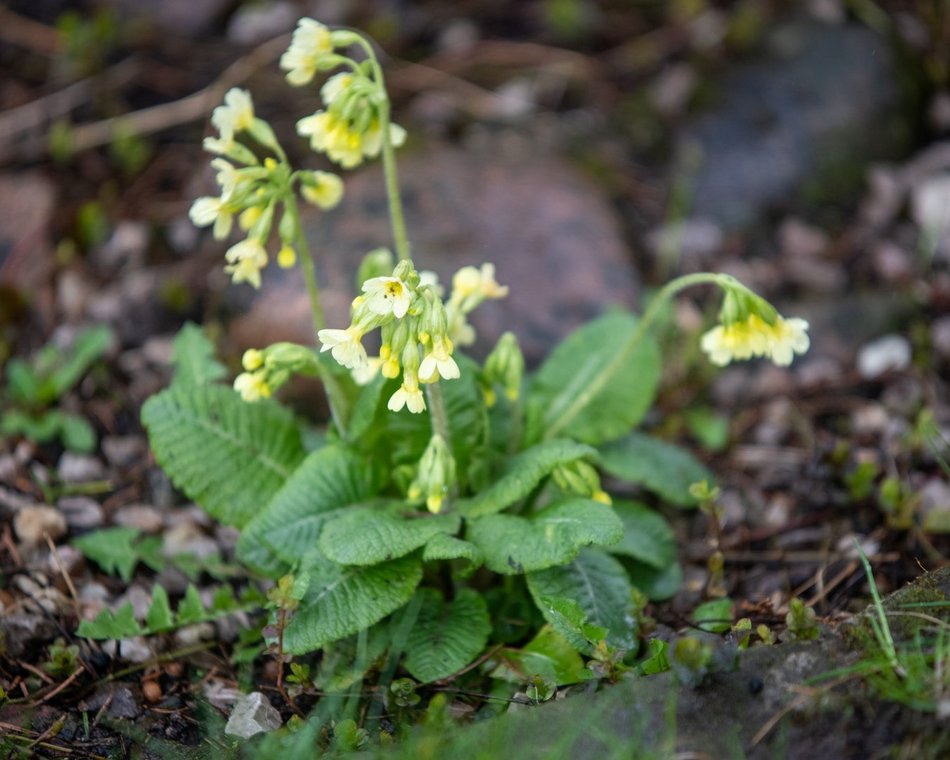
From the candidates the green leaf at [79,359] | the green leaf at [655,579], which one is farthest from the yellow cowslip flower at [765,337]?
the green leaf at [79,359]

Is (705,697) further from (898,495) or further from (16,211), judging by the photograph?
(16,211)

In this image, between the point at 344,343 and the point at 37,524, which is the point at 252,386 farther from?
the point at 37,524

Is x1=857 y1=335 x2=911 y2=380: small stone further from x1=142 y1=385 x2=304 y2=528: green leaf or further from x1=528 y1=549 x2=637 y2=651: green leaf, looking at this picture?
x1=142 y1=385 x2=304 y2=528: green leaf

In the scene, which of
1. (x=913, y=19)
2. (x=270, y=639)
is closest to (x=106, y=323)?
(x=270, y=639)

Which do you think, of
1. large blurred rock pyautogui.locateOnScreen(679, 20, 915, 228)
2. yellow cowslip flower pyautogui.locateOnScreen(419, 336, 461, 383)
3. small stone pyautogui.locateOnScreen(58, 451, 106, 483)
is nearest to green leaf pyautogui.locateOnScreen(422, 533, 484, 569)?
yellow cowslip flower pyautogui.locateOnScreen(419, 336, 461, 383)

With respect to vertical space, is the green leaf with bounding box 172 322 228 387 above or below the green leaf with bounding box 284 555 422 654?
above

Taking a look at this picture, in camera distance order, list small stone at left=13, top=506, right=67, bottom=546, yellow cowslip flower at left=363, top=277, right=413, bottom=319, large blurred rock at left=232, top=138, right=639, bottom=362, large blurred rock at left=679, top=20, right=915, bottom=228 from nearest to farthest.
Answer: yellow cowslip flower at left=363, top=277, right=413, bottom=319, small stone at left=13, top=506, right=67, bottom=546, large blurred rock at left=232, top=138, right=639, bottom=362, large blurred rock at left=679, top=20, right=915, bottom=228

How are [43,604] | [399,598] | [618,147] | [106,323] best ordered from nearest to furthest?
1. [399,598]
2. [43,604]
3. [106,323]
4. [618,147]
